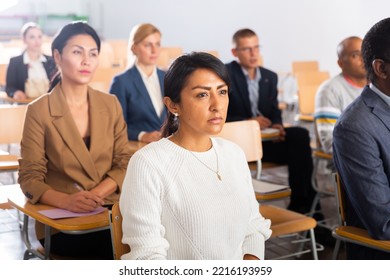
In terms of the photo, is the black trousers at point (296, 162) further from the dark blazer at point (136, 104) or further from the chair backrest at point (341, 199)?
the chair backrest at point (341, 199)

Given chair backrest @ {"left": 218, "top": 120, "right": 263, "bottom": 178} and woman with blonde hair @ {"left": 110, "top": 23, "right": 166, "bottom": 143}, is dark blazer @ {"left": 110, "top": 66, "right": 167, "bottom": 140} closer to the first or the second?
woman with blonde hair @ {"left": 110, "top": 23, "right": 166, "bottom": 143}

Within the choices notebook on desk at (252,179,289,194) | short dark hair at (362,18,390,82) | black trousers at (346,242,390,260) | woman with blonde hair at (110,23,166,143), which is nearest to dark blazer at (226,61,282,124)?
woman with blonde hair at (110,23,166,143)

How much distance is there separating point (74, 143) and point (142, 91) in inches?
54.7

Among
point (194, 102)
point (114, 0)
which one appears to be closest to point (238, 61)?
point (194, 102)

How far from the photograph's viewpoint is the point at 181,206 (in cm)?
159

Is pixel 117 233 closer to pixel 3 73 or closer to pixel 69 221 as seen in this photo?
pixel 69 221

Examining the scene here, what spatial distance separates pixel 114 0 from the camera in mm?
11922

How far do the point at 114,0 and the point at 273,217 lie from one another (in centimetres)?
990

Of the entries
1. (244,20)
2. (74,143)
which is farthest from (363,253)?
(244,20)

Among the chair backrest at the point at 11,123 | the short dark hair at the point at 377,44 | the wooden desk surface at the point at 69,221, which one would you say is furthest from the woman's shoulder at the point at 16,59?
the short dark hair at the point at 377,44

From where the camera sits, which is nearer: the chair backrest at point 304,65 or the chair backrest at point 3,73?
the chair backrest at point 3,73

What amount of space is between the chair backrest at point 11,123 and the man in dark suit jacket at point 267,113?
1.36 meters

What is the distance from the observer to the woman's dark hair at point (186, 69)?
1628 millimetres

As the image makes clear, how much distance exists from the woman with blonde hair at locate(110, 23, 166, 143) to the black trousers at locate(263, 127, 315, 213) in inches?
30.6
